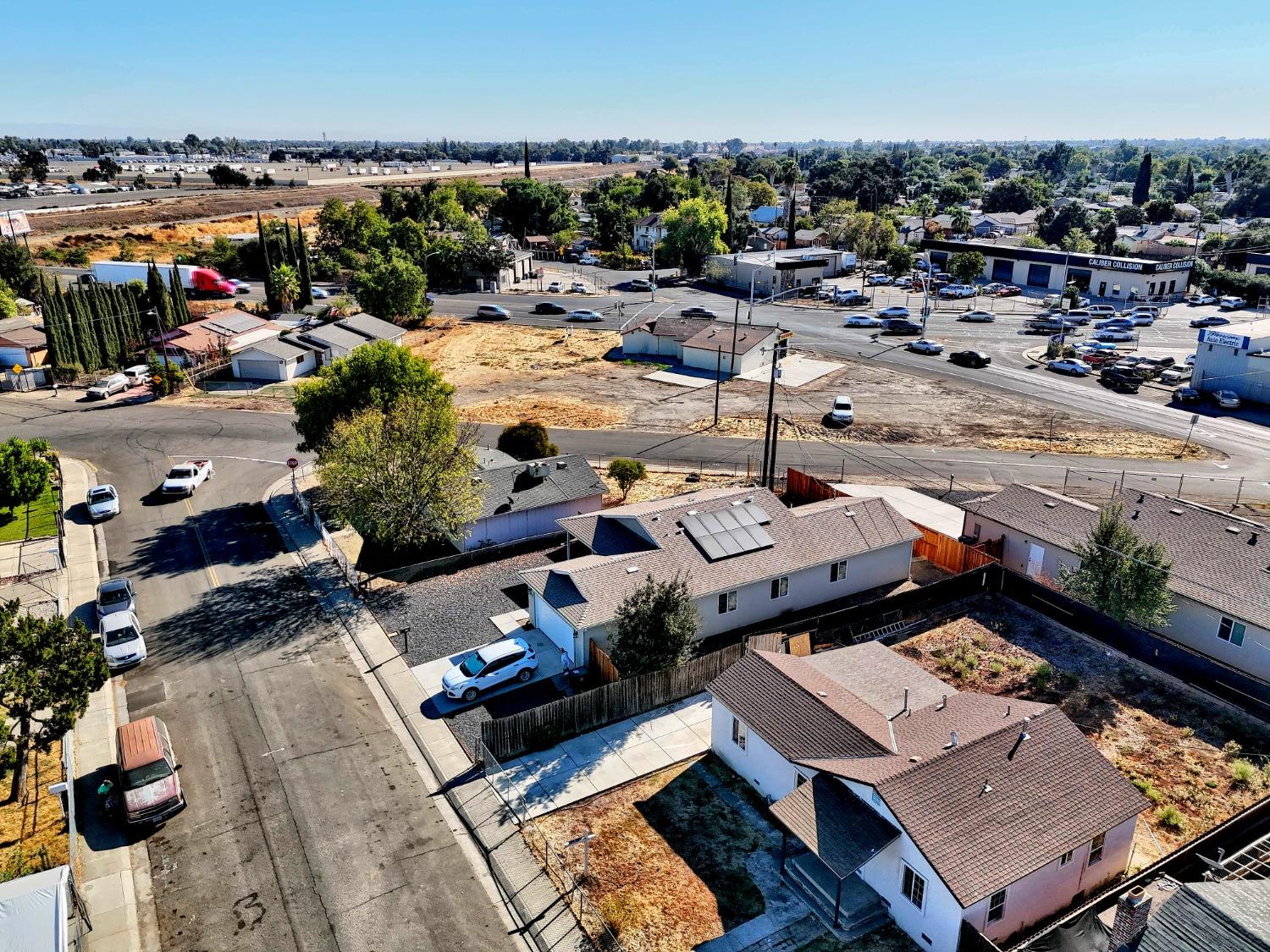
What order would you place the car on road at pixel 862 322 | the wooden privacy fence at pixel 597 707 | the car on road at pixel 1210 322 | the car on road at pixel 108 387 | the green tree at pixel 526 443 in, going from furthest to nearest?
the car on road at pixel 862 322
the car on road at pixel 1210 322
the car on road at pixel 108 387
the green tree at pixel 526 443
the wooden privacy fence at pixel 597 707

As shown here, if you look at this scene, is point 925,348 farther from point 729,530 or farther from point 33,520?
point 33,520

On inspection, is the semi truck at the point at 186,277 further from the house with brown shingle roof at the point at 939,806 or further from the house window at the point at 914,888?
the house window at the point at 914,888

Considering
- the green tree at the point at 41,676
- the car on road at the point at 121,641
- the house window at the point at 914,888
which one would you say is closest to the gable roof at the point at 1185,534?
the house window at the point at 914,888

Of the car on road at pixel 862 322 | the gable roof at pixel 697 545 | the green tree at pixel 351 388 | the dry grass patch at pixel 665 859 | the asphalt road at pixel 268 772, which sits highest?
the green tree at pixel 351 388

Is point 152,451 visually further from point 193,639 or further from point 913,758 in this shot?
point 913,758

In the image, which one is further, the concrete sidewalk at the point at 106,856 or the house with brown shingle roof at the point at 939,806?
the concrete sidewalk at the point at 106,856

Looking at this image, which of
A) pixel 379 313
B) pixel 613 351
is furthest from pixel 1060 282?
pixel 379 313

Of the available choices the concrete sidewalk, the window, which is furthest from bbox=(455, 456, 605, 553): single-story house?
the window

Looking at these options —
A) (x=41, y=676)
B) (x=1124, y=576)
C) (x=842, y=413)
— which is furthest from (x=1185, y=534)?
(x=41, y=676)
